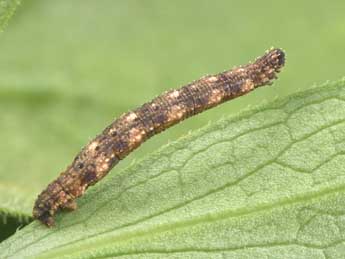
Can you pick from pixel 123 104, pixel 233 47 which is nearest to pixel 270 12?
pixel 233 47

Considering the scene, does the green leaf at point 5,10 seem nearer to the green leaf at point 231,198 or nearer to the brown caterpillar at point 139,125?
the brown caterpillar at point 139,125

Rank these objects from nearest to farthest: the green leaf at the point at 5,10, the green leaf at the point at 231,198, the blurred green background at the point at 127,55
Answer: the green leaf at the point at 231,198 → the green leaf at the point at 5,10 → the blurred green background at the point at 127,55

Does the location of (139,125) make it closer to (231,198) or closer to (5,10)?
(231,198)

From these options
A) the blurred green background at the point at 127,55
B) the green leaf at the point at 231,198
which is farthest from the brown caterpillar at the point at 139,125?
the blurred green background at the point at 127,55

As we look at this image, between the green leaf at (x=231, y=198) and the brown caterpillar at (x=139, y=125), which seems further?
the brown caterpillar at (x=139, y=125)

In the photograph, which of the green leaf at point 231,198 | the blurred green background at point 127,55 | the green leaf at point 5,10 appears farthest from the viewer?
the blurred green background at point 127,55

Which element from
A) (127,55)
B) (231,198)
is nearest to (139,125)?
(231,198)

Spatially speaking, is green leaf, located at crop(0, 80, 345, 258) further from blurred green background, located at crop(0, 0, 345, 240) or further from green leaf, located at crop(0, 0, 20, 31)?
blurred green background, located at crop(0, 0, 345, 240)
